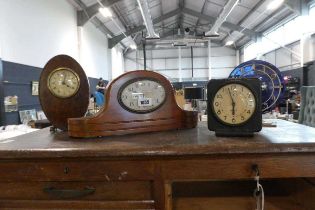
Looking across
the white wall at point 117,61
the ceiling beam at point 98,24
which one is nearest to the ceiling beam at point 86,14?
the ceiling beam at point 98,24

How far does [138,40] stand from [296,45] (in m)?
6.52

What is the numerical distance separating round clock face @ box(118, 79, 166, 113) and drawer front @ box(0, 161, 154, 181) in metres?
0.24

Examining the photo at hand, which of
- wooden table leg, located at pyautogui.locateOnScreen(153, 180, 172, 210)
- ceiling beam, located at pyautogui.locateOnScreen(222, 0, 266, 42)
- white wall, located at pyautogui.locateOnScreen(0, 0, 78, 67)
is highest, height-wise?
ceiling beam, located at pyautogui.locateOnScreen(222, 0, 266, 42)

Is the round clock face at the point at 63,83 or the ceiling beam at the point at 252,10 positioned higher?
the ceiling beam at the point at 252,10

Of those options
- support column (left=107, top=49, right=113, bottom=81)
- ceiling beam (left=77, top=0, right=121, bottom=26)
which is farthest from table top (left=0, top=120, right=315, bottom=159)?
support column (left=107, top=49, right=113, bottom=81)

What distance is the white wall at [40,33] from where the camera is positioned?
11.8ft

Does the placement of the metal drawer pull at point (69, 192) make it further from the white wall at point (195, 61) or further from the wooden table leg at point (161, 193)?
the white wall at point (195, 61)

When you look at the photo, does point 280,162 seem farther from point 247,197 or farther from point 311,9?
point 311,9

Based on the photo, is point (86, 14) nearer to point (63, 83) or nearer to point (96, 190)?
point (63, 83)

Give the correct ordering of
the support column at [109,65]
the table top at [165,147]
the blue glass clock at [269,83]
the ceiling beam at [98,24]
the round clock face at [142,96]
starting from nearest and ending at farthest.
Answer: the table top at [165,147] → the round clock face at [142,96] → the blue glass clock at [269,83] → the ceiling beam at [98,24] → the support column at [109,65]

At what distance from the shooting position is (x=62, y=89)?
3.16 ft

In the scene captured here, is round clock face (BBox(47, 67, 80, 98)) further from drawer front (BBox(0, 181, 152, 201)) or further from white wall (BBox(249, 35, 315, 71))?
white wall (BBox(249, 35, 315, 71))

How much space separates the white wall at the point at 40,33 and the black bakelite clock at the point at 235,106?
3.39 m

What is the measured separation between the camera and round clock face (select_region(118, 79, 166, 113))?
0.90 m
